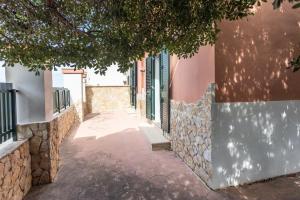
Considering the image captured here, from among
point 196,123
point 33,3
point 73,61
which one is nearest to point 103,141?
point 196,123

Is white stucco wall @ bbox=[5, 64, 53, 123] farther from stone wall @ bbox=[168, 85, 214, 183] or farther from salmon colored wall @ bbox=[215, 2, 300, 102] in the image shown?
salmon colored wall @ bbox=[215, 2, 300, 102]

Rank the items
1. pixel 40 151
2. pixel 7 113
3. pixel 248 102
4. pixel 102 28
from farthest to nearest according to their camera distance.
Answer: pixel 40 151, pixel 248 102, pixel 7 113, pixel 102 28

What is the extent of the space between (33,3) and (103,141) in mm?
4257

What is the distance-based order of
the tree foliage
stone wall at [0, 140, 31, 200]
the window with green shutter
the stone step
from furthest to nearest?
1. the window with green shutter
2. the stone step
3. stone wall at [0, 140, 31, 200]
4. the tree foliage

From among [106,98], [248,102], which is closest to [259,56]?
[248,102]

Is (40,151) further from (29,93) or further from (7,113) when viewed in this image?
(29,93)

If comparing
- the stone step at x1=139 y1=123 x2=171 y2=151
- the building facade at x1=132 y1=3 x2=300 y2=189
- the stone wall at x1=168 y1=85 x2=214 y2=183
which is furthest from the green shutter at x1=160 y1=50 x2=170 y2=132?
the building facade at x1=132 y1=3 x2=300 y2=189

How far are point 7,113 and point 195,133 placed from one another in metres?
3.07

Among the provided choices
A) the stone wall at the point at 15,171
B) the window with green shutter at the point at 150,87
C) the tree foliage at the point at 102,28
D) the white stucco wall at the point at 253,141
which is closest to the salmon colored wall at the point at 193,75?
the white stucco wall at the point at 253,141

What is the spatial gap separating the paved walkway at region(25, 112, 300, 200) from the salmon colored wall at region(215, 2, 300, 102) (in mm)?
1458

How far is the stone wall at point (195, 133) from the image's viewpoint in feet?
10.9

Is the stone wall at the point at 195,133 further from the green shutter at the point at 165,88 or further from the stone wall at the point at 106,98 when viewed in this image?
the stone wall at the point at 106,98

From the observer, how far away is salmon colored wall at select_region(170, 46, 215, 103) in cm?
331

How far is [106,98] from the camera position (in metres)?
13.1
